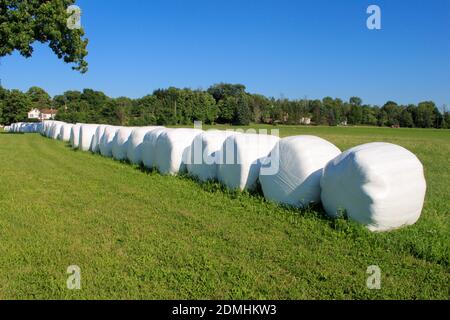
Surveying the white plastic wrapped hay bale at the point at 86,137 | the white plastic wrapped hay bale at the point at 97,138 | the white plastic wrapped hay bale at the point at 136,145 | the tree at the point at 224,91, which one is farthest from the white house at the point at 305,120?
the white plastic wrapped hay bale at the point at 136,145

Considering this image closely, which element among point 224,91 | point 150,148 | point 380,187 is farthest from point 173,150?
point 224,91

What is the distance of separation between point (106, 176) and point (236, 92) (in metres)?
107

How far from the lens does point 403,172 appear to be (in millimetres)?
5152

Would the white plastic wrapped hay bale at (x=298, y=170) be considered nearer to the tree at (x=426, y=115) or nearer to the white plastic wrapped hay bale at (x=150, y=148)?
the white plastic wrapped hay bale at (x=150, y=148)

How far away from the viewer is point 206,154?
29.7 feet

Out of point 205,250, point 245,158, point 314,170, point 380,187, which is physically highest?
point 245,158

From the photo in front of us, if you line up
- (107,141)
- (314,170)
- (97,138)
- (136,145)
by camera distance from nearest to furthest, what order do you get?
(314,170) < (136,145) < (107,141) < (97,138)

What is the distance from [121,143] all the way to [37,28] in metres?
19.4

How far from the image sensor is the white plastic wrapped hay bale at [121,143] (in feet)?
46.4

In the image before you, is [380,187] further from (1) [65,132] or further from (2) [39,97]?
(2) [39,97]

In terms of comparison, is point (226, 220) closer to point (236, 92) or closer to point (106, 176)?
point (106, 176)

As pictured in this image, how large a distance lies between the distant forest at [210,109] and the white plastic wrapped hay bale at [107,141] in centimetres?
5861

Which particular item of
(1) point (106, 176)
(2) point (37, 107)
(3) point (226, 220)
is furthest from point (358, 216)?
(2) point (37, 107)

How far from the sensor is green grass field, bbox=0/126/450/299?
12.2 feet
